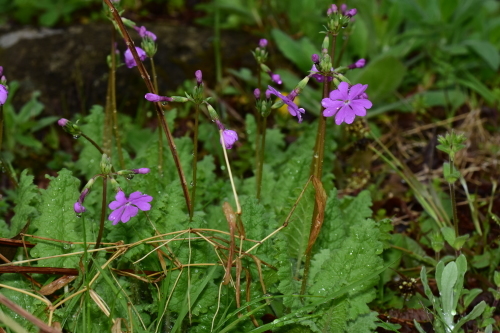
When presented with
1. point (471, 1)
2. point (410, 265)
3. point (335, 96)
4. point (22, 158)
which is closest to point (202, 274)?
point (335, 96)

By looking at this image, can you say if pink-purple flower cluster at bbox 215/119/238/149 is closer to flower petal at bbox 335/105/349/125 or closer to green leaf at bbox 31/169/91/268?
flower petal at bbox 335/105/349/125

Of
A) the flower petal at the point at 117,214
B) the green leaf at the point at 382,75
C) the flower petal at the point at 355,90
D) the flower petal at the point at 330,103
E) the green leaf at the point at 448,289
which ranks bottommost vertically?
the green leaf at the point at 448,289

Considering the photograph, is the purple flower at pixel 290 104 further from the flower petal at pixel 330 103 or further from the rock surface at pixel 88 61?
the rock surface at pixel 88 61

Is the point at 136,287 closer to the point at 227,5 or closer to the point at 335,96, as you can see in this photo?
the point at 335,96

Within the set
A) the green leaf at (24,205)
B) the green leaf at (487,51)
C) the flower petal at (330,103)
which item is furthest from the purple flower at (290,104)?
the green leaf at (487,51)

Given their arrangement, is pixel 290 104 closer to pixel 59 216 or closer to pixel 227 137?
pixel 227 137

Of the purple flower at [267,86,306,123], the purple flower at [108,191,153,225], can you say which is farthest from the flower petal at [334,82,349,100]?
the purple flower at [108,191,153,225]

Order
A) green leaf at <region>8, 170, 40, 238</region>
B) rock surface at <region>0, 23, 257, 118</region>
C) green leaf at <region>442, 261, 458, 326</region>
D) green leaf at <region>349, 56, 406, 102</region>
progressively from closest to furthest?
1. green leaf at <region>442, 261, 458, 326</region>
2. green leaf at <region>8, 170, 40, 238</region>
3. green leaf at <region>349, 56, 406, 102</region>
4. rock surface at <region>0, 23, 257, 118</region>
